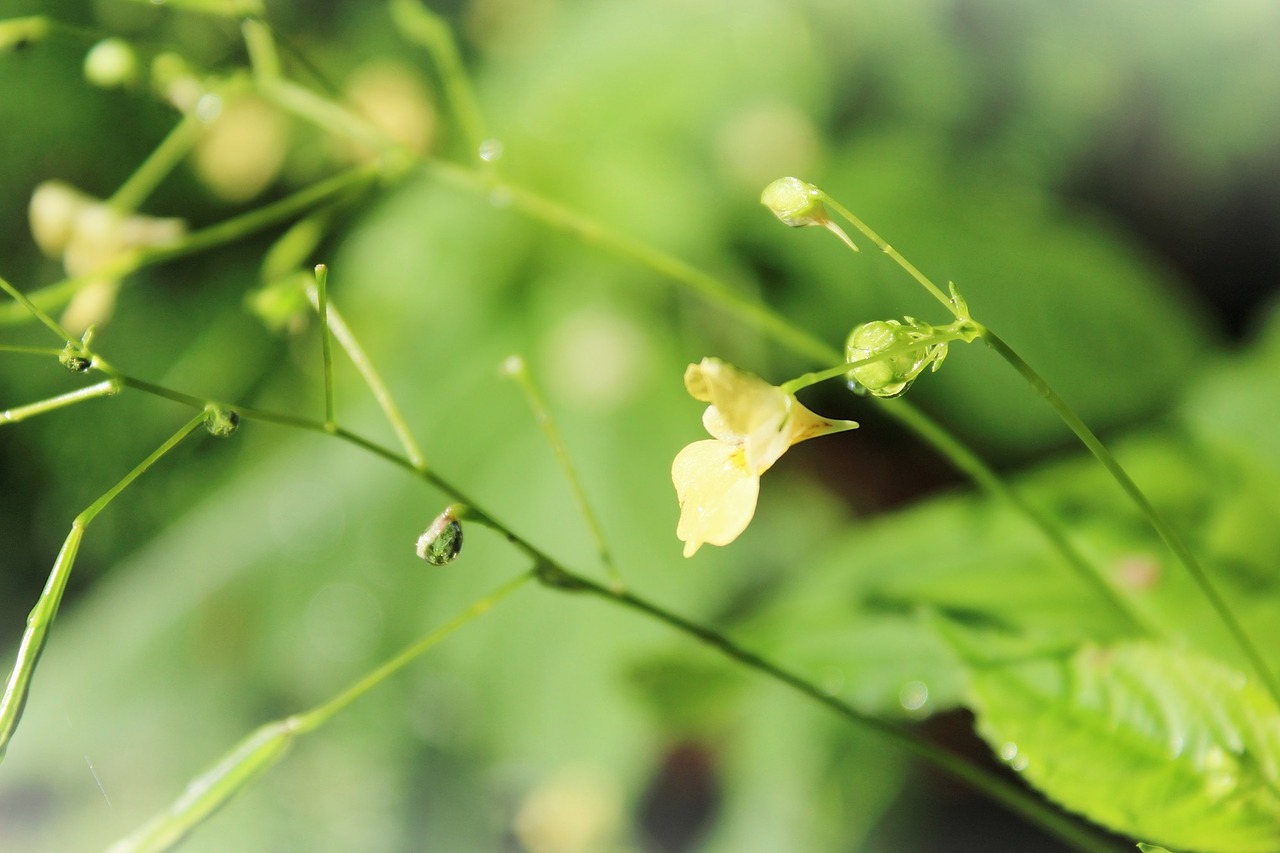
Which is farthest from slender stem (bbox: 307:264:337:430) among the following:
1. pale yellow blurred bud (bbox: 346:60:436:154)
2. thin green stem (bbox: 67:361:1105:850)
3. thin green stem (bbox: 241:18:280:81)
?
pale yellow blurred bud (bbox: 346:60:436:154)

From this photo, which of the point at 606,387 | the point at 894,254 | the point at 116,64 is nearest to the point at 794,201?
the point at 894,254

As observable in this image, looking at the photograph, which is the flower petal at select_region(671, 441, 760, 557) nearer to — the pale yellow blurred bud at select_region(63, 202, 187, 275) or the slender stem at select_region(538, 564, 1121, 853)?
the slender stem at select_region(538, 564, 1121, 853)

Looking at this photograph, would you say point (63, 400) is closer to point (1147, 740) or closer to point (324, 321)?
point (324, 321)

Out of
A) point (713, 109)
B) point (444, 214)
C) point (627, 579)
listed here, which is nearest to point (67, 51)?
point (444, 214)

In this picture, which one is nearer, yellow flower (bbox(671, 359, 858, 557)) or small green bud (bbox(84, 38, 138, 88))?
yellow flower (bbox(671, 359, 858, 557))

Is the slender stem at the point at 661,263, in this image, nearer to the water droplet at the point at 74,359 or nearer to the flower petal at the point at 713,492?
the flower petal at the point at 713,492
